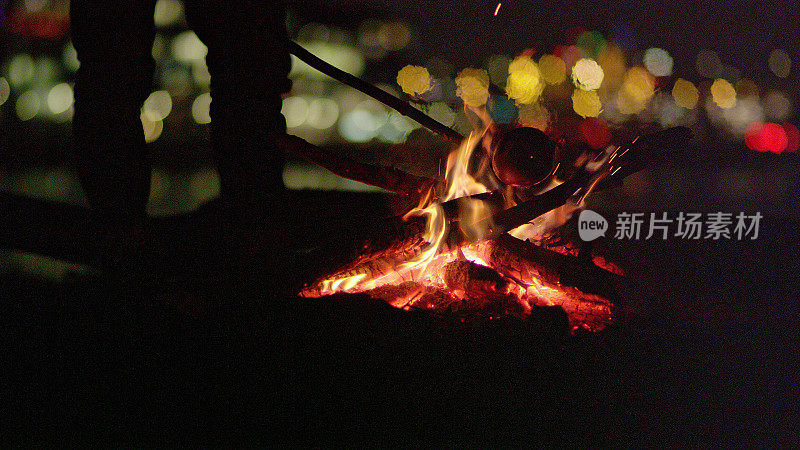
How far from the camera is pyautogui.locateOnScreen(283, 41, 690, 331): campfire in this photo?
67.4 inches

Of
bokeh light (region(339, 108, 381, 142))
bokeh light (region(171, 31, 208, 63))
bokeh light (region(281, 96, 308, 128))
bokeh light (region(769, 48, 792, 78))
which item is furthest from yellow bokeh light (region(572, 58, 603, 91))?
bokeh light (region(171, 31, 208, 63))

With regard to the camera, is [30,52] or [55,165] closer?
[55,165]

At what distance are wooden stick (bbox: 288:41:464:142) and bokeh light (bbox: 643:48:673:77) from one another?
3.20 metres

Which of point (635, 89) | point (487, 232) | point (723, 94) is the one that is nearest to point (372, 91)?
point (487, 232)

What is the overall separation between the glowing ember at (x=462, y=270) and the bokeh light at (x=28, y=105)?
732cm

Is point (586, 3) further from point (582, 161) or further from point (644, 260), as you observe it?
point (644, 260)

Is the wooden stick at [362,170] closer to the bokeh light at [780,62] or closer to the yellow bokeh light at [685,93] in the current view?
the bokeh light at [780,62]

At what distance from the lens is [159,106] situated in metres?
7.00

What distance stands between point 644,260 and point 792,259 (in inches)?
33.7

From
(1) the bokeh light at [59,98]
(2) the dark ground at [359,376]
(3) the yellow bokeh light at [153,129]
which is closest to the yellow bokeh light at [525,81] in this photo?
(2) the dark ground at [359,376]

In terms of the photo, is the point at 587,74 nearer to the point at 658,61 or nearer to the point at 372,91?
the point at 658,61

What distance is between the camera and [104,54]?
1.89m

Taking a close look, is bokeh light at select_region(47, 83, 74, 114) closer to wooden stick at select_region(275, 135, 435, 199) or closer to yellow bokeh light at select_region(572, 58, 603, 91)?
wooden stick at select_region(275, 135, 435, 199)

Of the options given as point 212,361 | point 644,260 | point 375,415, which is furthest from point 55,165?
point 644,260
